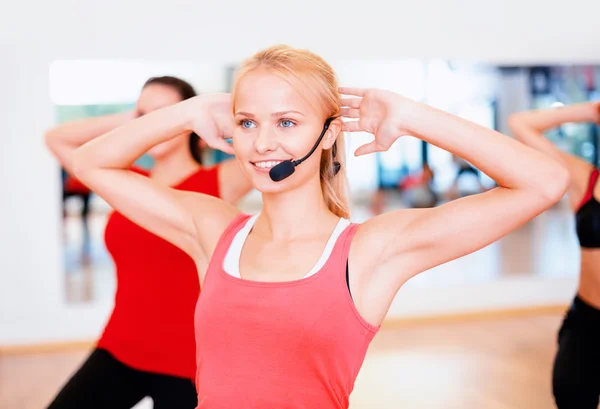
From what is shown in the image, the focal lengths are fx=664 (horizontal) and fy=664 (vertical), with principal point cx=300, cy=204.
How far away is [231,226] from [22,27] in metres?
3.48

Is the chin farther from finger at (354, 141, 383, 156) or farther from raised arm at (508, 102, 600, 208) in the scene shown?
raised arm at (508, 102, 600, 208)

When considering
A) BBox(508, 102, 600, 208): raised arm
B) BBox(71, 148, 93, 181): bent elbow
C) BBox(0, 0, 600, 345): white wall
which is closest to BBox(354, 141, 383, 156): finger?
BBox(71, 148, 93, 181): bent elbow

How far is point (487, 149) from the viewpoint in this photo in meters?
1.30

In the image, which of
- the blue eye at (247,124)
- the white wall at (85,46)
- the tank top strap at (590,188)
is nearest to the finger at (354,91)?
the blue eye at (247,124)

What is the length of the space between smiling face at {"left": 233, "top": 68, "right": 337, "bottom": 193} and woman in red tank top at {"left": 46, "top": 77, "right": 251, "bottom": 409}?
75cm

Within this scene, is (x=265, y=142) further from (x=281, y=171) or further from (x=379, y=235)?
(x=379, y=235)

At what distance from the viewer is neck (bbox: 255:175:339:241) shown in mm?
1433

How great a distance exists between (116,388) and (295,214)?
0.84m

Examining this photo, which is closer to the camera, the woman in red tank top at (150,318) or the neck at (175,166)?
the woman in red tank top at (150,318)

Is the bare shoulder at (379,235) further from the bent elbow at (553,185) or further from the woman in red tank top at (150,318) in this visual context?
the woman in red tank top at (150,318)

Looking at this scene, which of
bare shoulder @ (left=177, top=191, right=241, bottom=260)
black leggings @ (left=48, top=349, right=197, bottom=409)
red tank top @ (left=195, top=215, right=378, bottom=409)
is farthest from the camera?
black leggings @ (left=48, top=349, right=197, bottom=409)

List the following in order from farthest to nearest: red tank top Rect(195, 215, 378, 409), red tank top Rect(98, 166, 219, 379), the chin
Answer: the chin → red tank top Rect(98, 166, 219, 379) → red tank top Rect(195, 215, 378, 409)

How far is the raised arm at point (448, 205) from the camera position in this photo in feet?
4.26

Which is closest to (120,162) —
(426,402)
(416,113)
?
(416,113)
